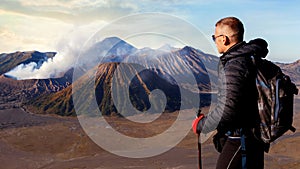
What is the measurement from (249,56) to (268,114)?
61cm

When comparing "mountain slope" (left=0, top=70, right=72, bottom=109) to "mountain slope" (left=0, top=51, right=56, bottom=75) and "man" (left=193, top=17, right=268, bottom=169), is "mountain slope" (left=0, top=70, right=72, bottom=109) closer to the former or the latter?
"mountain slope" (left=0, top=51, right=56, bottom=75)

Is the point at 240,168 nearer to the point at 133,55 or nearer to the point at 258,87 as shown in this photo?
the point at 258,87

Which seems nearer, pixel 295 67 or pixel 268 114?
pixel 268 114

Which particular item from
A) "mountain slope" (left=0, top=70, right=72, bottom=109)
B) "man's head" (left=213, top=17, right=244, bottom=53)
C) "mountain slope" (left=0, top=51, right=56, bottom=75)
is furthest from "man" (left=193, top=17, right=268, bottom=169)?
"mountain slope" (left=0, top=51, right=56, bottom=75)

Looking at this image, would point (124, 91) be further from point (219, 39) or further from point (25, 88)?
point (219, 39)

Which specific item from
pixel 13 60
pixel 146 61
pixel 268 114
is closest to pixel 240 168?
pixel 268 114

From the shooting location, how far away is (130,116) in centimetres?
8488

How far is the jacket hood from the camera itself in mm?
4309

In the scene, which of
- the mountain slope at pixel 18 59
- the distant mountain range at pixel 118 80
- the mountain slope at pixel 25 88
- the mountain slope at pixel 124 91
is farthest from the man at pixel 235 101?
the mountain slope at pixel 18 59

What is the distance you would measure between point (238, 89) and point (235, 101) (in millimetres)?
122

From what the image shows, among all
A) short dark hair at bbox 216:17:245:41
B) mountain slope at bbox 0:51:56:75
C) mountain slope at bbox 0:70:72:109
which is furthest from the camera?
mountain slope at bbox 0:51:56:75

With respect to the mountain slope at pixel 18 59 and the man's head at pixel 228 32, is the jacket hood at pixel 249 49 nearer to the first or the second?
the man's head at pixel 228 32

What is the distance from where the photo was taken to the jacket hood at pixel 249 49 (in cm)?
431

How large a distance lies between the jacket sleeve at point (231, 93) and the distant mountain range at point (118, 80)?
58.6m
